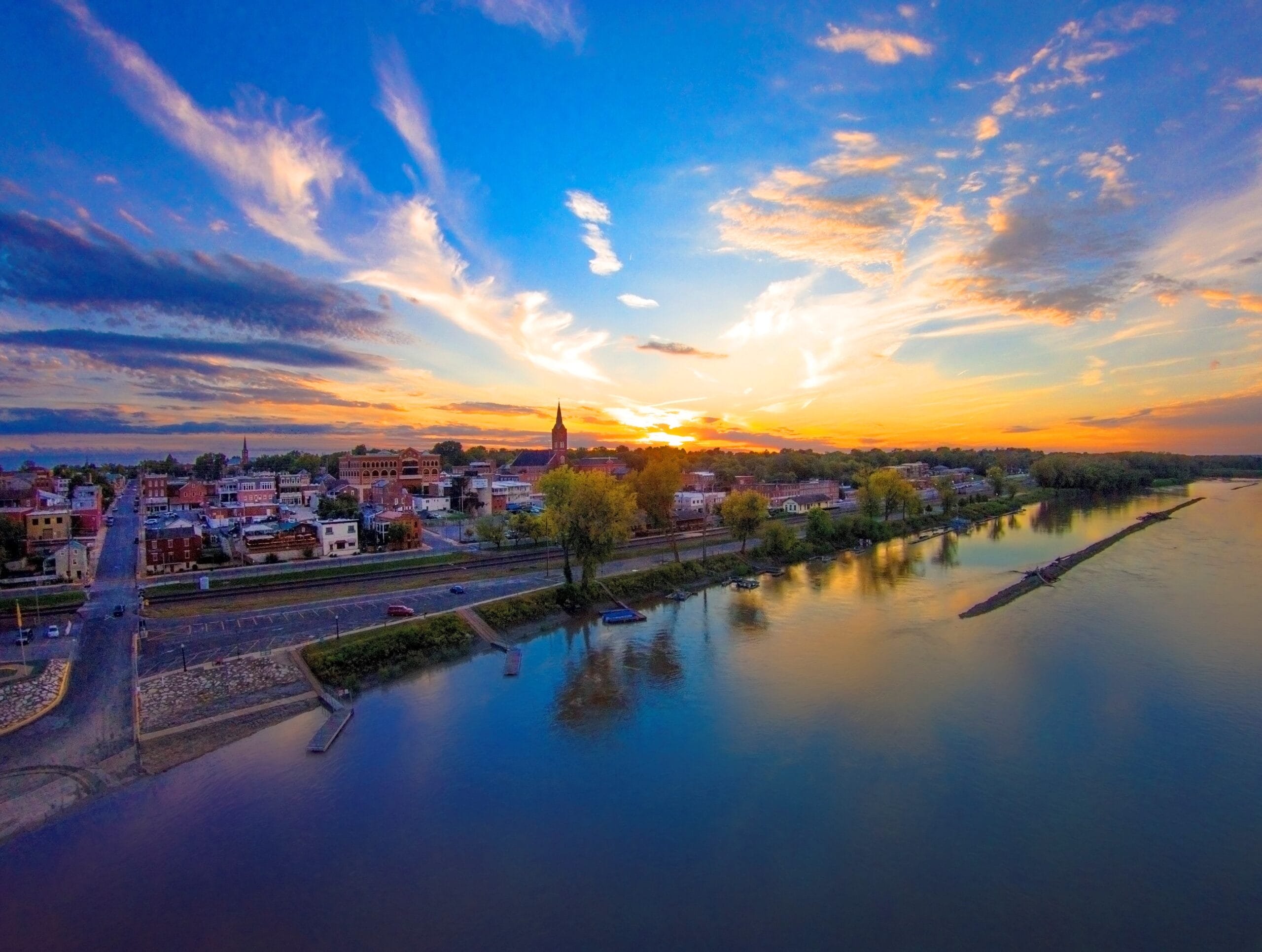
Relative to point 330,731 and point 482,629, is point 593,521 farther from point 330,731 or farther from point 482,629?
point 330,731

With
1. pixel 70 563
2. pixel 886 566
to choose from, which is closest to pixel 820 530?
pixel 886 566

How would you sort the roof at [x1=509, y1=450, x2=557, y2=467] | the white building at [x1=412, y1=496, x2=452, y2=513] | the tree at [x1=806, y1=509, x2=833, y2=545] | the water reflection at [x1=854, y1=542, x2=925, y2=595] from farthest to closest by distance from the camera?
the roof at [x1=509, y1=450, x2=557, y2=467]
the white building at [x1=412, y1=496, x2=452, y2=513]
the tree at [x1=806, y1=509, x2=833, y2=545]
the water reflection at [x1=854, y1=542, x2=925, y2=595]

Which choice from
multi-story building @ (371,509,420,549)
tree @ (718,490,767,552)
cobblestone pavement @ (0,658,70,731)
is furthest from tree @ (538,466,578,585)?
cobblestone pavement @ (0,658,70,731)

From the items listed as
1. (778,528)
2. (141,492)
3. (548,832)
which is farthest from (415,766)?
(141,492)

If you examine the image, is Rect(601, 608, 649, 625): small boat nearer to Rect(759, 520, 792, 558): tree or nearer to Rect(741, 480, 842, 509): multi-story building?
Rect(759, 520, 792, 558): tree

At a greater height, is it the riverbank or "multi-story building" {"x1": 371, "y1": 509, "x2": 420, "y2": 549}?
"multi-story building" {"x1": 371, "y1": 509, "x2": 420, "y2": 549}
